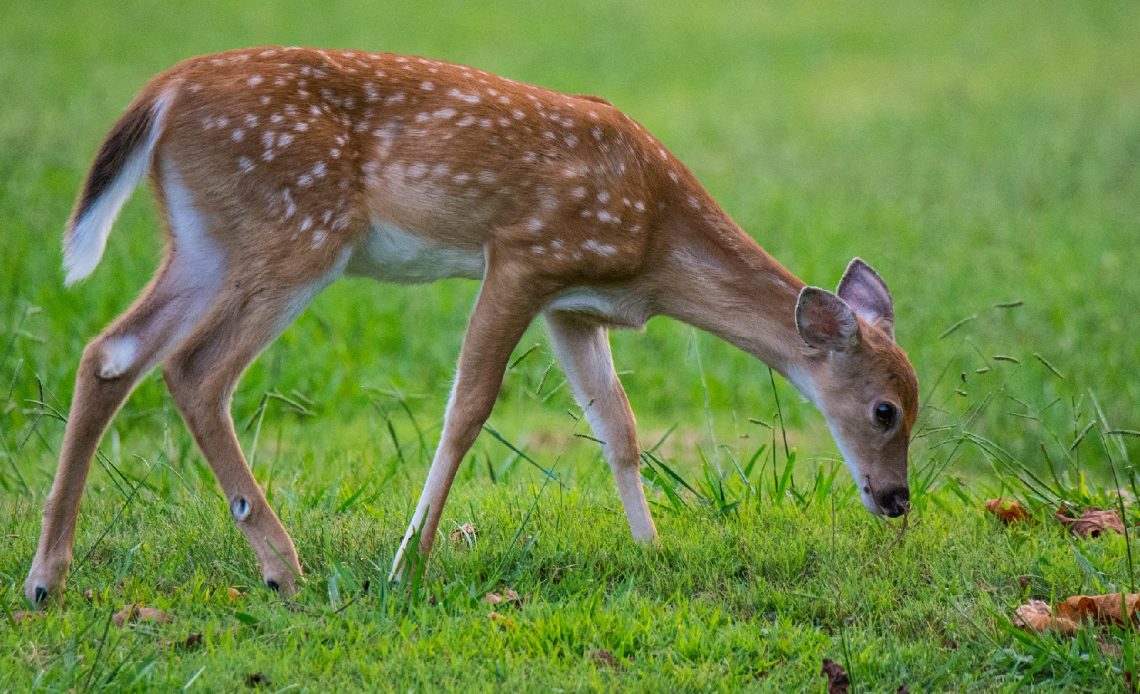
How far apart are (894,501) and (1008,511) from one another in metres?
0.57

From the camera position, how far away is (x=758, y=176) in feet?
48.8

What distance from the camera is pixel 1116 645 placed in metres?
4.47

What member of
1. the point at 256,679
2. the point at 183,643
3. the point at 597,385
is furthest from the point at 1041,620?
the point at 183,643

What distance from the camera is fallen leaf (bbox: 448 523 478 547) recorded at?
5.32 m

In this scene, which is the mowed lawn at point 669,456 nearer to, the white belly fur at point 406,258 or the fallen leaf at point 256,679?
the fallen leaf at point 256,679

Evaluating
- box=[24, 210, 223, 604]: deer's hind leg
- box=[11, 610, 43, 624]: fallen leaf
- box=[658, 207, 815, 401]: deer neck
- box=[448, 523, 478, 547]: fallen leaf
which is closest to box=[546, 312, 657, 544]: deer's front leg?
box=[658, 207, 815, 401]: deer neck

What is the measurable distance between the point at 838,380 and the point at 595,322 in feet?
3.20

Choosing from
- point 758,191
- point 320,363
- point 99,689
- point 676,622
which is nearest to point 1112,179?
point 758,191

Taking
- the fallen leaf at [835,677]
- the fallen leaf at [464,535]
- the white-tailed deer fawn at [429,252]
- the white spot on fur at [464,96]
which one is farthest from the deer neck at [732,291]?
the fallen leaf at [835,677]

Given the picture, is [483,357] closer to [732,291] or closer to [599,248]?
[599,248]

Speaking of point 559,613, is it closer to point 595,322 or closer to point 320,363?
point 595,322

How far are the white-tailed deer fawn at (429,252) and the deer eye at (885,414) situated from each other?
1cm

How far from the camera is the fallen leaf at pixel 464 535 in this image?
532 cm

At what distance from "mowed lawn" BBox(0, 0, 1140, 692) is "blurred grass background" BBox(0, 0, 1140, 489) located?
5 cm
